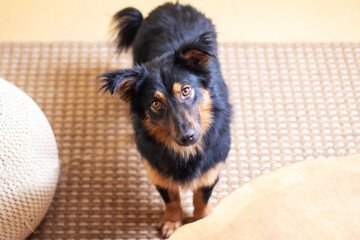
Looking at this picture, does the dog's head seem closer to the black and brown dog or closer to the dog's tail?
the black and brown dog

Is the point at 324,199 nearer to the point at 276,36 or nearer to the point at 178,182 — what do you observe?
the point at 178,182

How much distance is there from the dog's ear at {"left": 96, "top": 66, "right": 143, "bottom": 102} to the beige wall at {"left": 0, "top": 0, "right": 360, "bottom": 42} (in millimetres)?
1174

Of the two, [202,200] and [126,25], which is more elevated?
[126,25]

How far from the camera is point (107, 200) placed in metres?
2.02

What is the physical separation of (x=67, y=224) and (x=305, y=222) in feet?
4.43

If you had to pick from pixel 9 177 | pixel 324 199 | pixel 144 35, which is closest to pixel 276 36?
pixel 144 35

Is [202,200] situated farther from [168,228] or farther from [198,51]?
[198,51]

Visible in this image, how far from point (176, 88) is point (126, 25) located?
93 centimetres

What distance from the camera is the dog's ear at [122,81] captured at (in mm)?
1365

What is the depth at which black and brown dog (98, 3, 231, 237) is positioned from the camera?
144cm

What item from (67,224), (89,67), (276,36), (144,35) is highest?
(144,35)

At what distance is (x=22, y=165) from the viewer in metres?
1.64

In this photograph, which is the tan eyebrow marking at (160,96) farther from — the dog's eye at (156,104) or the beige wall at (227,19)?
the beige wall at (227,19)

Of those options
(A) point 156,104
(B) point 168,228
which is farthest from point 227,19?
(B) point 168,228
